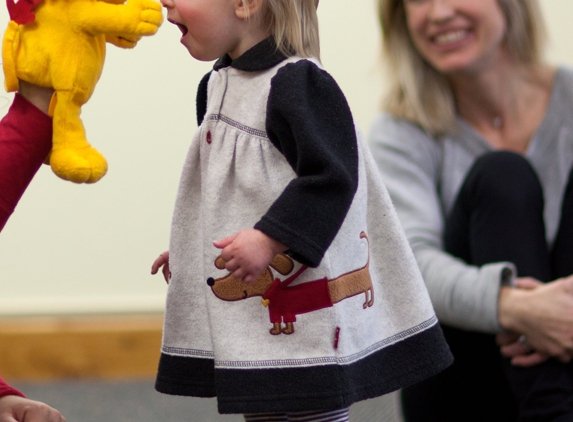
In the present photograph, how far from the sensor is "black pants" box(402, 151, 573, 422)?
943mm

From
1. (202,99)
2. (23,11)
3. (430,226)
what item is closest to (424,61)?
(430,226)

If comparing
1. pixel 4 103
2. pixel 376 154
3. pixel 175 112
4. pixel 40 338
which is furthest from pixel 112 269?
pixel 4 103

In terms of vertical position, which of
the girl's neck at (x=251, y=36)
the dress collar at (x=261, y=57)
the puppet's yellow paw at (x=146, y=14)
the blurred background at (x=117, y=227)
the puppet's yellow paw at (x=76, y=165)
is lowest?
the blurred background at (x=117, y=227)

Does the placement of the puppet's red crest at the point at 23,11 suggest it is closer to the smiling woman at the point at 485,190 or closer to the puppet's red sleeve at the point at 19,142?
the puppet's red sleeve at the point at 19,142

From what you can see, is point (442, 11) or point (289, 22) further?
point (442, 11)

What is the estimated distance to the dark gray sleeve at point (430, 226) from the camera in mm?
981

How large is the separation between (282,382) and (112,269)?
120cm

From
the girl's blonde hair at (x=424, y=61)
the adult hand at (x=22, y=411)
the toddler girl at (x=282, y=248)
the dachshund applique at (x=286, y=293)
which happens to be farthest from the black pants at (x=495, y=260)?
the adult hand at (x=22, y=411)

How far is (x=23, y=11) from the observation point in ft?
1.87

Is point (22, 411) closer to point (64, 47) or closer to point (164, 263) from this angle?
point (164, 263)

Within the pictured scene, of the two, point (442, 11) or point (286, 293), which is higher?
point (442, 11)

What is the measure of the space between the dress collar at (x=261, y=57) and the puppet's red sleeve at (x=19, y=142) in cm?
18

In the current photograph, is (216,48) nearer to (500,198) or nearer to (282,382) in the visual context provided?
(282,382)

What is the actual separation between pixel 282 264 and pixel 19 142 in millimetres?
235
